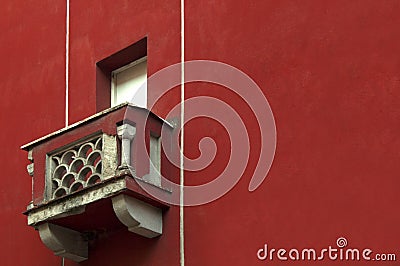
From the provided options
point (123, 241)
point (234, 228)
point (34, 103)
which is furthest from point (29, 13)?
point (234, 228)

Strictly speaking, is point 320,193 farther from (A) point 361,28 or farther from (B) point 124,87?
(B) point 124,87

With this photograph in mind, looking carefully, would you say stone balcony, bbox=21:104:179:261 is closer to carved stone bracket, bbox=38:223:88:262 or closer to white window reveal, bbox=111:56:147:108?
carved stone bracket, bbox=38:223:88:262

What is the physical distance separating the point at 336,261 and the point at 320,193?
0.68 m

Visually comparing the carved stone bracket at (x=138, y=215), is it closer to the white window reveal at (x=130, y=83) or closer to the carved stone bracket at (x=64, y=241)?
the carved stone bracket at (x=64, y=241)

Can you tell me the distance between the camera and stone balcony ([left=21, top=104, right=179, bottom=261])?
40.1ft

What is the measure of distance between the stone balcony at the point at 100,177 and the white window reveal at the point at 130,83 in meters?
1.04

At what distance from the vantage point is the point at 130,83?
14.0 m

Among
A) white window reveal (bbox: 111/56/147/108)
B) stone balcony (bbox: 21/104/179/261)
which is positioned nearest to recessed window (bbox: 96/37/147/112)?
white window reveal (bbox: 111/56/147/108)

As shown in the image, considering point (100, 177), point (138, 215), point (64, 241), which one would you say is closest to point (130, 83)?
point (100, 177)

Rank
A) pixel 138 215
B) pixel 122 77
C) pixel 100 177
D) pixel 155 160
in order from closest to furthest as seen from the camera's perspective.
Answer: pixel 138 215 → pixel 100 177 → pixel 155 160 → pixel 122 77

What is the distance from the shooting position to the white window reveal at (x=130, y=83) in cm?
1369

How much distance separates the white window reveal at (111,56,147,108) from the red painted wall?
0.89 feet

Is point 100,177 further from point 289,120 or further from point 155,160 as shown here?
point 289,120

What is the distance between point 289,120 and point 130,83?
2831 mm
